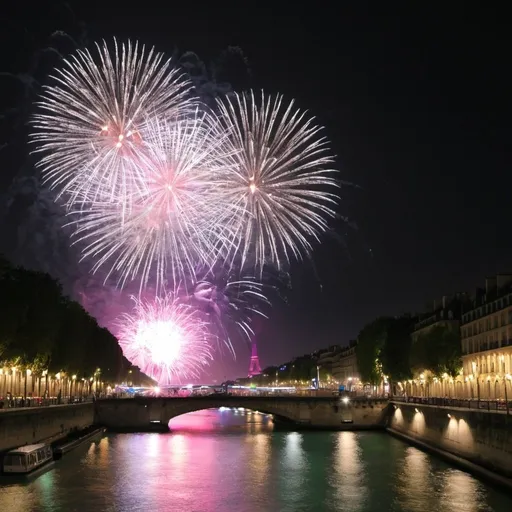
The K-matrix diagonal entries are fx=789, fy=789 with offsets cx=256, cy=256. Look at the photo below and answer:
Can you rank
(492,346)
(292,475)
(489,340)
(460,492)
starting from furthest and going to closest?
(489,340) → (492,346) → (292,475) → (460,492)

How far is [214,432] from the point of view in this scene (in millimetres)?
107562

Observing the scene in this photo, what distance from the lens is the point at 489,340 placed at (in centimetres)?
9975

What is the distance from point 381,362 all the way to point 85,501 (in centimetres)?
8119

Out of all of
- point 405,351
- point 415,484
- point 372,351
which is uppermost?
point 372,351

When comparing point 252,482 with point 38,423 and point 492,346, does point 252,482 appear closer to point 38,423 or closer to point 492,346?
point 38,423

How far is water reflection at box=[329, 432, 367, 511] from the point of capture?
4922 cm

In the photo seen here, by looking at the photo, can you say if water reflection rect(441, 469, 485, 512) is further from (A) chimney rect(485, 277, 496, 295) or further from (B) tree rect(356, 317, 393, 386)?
(B) tree rect(356, 317, 393, 386)

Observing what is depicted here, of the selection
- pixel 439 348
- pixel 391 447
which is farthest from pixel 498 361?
pixel 391 447

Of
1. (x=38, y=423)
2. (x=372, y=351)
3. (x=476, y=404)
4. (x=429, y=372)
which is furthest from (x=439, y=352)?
(x=38, y=423)

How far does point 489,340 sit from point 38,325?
56.2m

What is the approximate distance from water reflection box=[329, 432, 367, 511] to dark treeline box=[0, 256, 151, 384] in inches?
1158

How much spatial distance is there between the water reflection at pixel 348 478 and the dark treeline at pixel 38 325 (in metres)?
29.4

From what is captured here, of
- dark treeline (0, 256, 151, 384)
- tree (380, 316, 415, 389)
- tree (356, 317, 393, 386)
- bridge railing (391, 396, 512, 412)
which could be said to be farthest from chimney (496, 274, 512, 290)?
dark treeline (0, 256, 151, 384)

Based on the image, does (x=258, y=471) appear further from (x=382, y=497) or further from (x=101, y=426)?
(x=101, y=426)
